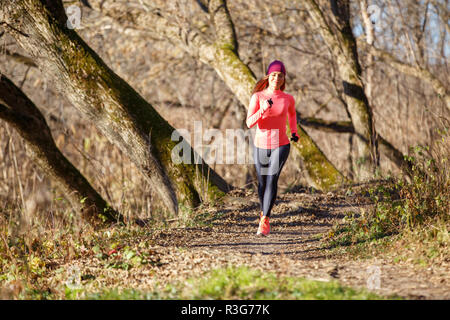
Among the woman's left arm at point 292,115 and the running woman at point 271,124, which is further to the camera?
the woman's left arm at point 292,115

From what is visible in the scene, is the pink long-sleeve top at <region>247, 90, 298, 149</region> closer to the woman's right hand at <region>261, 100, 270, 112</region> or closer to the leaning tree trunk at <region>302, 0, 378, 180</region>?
the woman's right hand at <region>261, 100, 270, 112</region>

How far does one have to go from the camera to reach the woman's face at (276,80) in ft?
18.4

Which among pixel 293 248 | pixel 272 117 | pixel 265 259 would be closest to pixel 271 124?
pixel 272 117

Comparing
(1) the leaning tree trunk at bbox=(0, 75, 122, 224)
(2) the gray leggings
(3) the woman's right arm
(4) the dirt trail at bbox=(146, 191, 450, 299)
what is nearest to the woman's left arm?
(2) the gray leggings

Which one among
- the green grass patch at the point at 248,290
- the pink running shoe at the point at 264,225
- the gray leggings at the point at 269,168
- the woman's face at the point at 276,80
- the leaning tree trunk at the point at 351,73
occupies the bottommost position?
the green grass patch at the point at 248,290

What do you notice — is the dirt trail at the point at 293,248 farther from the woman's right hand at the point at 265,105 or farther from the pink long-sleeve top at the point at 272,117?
the woman's right hand at the point at 265,105

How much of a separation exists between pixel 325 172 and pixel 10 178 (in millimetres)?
6737

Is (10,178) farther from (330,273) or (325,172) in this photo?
(330,273)

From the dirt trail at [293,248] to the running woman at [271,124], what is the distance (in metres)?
0.58

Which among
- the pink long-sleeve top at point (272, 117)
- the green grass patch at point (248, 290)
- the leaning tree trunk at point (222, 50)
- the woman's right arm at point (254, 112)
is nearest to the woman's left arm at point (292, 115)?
the pink long-sleeve top at point (272, 117)

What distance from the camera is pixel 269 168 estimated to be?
19.1 feet

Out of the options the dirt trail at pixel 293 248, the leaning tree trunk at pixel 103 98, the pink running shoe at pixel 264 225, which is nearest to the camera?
the dirt trail at pixel 293 248

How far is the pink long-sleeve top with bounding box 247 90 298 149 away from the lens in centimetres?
562
